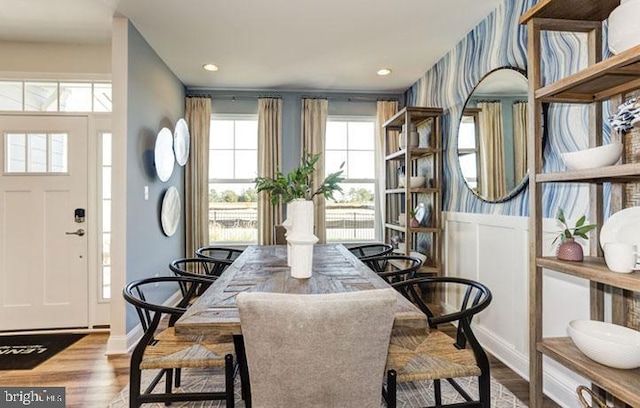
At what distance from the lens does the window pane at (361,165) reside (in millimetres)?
4762

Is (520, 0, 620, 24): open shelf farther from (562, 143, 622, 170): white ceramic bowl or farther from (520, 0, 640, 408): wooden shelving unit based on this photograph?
(562, 143, 622, 170): white ceramic bowl

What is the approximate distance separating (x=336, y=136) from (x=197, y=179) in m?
1.91

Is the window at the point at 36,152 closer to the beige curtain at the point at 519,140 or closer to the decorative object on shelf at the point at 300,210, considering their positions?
the decorative object on shelf at the point at 300,210

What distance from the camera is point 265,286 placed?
174cm

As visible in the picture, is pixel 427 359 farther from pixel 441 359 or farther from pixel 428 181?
pixel 428 181

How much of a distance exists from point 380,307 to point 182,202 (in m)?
3.84

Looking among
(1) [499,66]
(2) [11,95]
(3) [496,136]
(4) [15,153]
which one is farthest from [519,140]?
(2) [11,95]

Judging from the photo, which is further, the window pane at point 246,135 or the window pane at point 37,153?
the window pane at point 246,135

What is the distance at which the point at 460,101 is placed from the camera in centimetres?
322

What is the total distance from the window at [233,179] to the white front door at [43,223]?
1624mm

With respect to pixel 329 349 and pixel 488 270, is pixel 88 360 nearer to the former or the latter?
pixel 329 349

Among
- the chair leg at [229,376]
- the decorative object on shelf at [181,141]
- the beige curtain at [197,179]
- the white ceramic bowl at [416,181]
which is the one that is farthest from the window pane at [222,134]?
the chair leg at [229,376]

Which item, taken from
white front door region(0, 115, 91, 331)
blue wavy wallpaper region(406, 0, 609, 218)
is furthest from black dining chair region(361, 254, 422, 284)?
white front door region(0, 115, 91, 331)

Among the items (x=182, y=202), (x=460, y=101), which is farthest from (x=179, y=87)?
(x=460, y=101)
